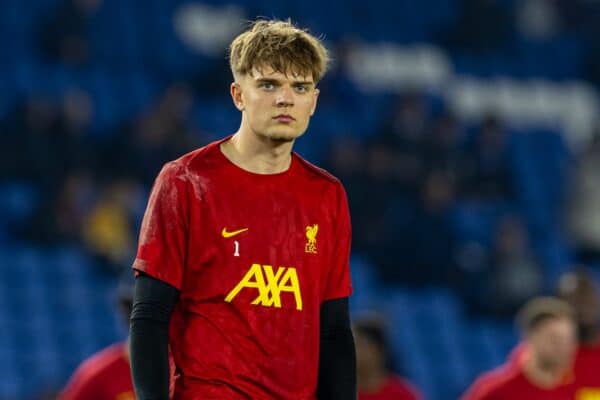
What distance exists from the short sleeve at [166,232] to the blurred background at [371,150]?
310 inches

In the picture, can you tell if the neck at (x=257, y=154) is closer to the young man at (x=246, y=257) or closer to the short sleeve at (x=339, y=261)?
Result: the young man at (x=246, y=257)

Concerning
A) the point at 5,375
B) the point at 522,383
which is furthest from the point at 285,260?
the point at 5,375

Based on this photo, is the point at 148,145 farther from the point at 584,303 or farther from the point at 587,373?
the point at 587,373

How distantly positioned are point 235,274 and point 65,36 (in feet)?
36.8

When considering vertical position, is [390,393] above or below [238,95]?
below

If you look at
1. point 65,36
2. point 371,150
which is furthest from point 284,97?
point 65,36

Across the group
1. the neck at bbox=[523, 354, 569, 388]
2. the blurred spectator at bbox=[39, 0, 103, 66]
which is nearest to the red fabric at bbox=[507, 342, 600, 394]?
the neck at bbox=[523, 354, 569, 388]

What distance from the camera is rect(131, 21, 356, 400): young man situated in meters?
4.21

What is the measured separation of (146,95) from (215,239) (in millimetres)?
11023

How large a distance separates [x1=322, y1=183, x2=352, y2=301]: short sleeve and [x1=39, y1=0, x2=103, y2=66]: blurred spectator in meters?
10.9

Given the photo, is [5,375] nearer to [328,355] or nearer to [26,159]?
[26,159]

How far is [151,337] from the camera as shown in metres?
4.15

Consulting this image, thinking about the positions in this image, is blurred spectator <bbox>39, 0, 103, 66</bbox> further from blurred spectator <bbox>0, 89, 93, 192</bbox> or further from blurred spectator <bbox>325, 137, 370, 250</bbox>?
blurred spectator <bbox>325, 137, 370, 250</bbox>

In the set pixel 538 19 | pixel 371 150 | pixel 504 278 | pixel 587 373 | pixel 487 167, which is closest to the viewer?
pixel 587 373
